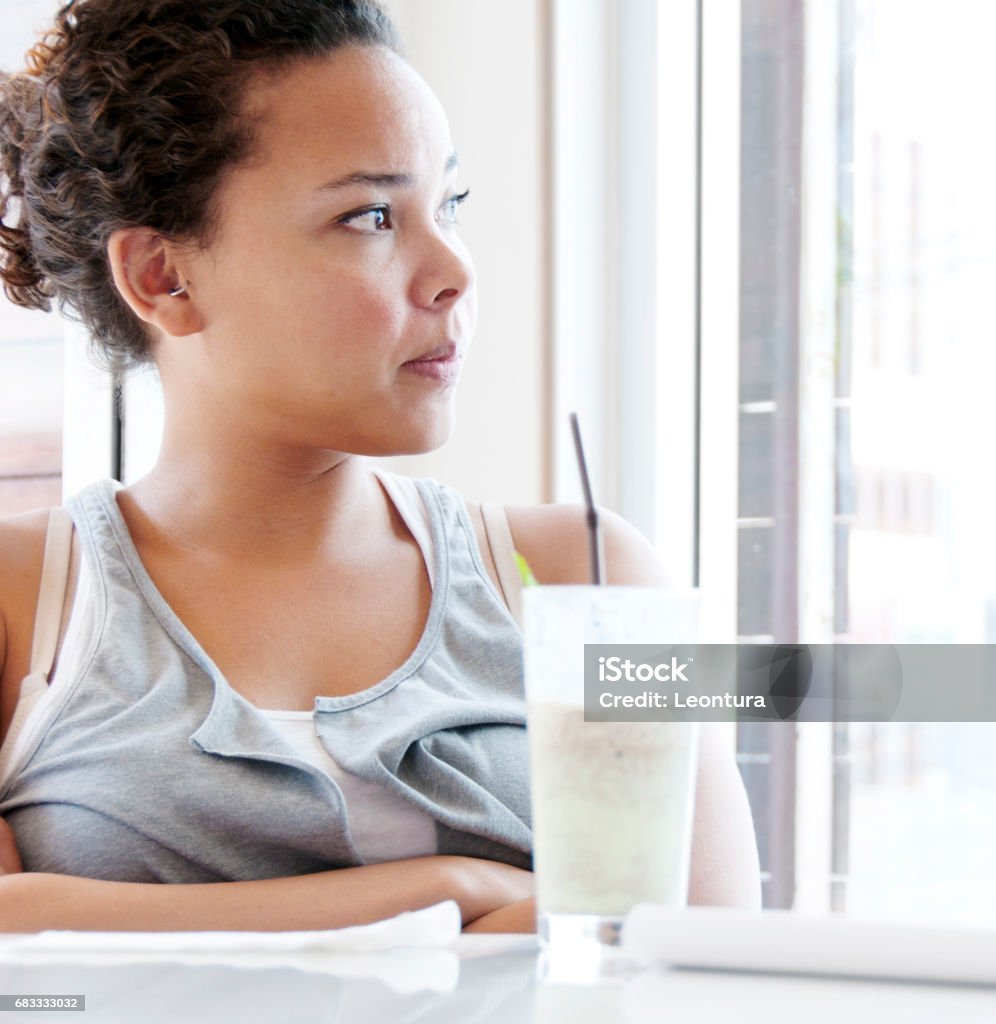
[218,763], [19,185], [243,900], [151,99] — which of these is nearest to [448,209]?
[151,99]

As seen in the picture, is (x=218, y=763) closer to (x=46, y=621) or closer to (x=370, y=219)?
(x=46, y=621)

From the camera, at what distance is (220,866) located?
1.05 m

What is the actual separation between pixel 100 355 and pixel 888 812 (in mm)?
1140

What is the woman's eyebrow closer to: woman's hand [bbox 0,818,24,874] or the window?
woman's hand [bbox 0,818,24,874]

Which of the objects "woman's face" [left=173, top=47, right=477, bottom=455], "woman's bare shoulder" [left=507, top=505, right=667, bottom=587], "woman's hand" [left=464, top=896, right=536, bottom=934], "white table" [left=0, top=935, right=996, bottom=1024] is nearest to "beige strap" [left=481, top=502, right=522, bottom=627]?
"woman's bare shoulder" [left=507, top=505, right=667, bottom=587]

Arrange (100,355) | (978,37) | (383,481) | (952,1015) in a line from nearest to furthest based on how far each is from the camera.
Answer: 1. (952,1015)
2. (383,481)
3. (100,355)
4. (978,37)

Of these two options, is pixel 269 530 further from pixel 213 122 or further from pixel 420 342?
pixel 213 122

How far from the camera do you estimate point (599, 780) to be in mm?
589

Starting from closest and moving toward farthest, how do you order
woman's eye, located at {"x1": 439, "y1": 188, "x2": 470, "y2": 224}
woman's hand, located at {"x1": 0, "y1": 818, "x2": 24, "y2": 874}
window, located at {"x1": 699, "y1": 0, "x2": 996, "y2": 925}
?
woman's hand, located at {"x1": 0, "y1": 818, "x2": 24, "y2": 874}
woman's eye, located at {"x1": 439, "y1": 188, "x2": 470, "y2": 224}
window, located at {"x1": 699, "y1": 0, "x2": 996, "y2": 925}

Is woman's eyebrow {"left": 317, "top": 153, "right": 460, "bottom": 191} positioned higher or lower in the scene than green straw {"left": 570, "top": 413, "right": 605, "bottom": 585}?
higher

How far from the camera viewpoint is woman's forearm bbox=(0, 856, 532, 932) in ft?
2.82

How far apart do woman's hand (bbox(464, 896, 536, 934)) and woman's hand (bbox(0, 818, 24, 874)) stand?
39 cm

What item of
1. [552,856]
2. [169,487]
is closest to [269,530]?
[169,487]

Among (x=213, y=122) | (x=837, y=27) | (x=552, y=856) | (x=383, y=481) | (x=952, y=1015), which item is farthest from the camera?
(x=837, y=27)
